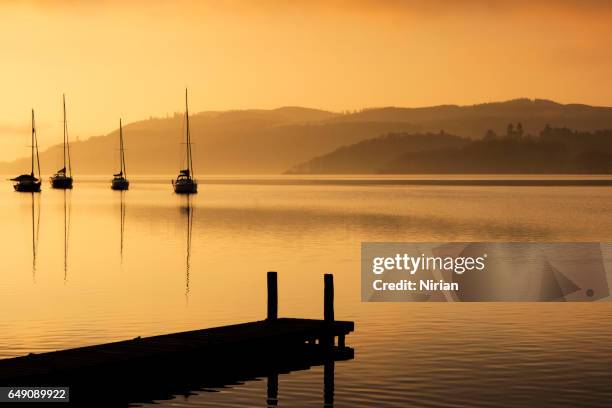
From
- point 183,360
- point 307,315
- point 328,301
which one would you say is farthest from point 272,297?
point 307,315

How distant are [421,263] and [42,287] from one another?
26.5 meters

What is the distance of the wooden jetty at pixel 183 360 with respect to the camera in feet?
87.8

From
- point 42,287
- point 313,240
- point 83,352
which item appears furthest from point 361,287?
point 313,240

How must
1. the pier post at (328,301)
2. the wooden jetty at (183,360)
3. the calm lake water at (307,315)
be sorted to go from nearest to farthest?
the wooden jetty at (183,360) < the calm lake water at (307,315) < the pier post at (328,301)

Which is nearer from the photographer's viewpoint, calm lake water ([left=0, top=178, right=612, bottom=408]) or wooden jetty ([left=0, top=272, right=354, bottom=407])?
wooden jetty ([left=0, top=272, right=354, bottom=407])

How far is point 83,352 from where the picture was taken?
94.8 feet

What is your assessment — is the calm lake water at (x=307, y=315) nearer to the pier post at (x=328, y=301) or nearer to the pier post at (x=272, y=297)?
the pier post at (x=328, y=301)

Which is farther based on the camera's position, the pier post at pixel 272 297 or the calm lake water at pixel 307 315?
the pier post at pixel 272 297

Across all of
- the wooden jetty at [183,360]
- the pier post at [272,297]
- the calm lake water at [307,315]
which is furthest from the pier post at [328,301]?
the pier post at [272,297]

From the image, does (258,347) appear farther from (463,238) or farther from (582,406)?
(463,238)

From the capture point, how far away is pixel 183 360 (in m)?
29.4

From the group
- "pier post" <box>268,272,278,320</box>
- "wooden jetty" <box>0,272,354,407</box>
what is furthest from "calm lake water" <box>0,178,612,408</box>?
"pier post" <box>268,272,278,320</box>

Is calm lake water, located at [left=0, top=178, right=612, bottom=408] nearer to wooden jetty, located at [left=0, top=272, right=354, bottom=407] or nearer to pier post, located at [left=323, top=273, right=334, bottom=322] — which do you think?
wooden jetty, located at [left=0, top=272, right=354, bottom=407]

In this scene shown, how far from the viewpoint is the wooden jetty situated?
26.8m
